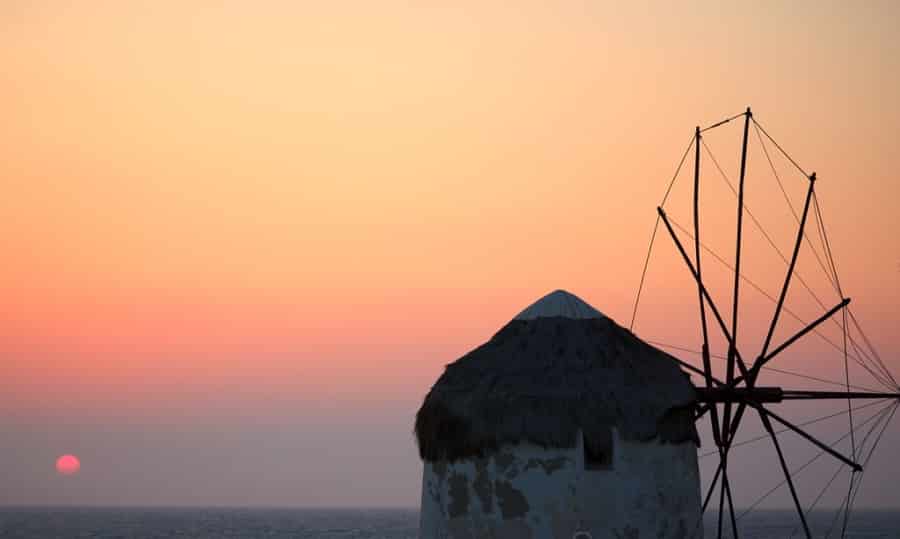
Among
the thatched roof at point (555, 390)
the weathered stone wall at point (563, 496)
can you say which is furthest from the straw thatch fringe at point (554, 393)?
the weathered stone wall at point (563, 496)

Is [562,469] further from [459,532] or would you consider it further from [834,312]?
[834,312]

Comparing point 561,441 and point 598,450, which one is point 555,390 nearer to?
point 561,441

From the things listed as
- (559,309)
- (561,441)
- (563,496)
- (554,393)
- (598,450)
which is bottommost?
(563,496)

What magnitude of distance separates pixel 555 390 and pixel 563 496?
70.4 inches

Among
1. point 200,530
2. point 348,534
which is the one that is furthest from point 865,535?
point 200,530

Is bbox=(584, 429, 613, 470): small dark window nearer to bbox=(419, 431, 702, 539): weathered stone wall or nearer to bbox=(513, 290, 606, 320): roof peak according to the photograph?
bbox=(419, 431, 702, 539): weathered stone wall

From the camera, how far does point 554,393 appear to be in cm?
2469

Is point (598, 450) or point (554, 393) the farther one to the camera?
point (554, 393)

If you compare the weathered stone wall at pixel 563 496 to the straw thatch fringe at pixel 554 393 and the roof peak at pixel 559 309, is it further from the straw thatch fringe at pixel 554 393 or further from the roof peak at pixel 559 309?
the roof peak at pixel 559 309

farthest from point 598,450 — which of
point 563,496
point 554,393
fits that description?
point 554,393

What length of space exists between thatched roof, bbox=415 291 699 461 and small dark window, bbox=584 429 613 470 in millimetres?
40

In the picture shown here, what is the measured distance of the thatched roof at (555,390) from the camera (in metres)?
24.5

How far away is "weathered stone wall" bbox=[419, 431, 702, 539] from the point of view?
24.1m

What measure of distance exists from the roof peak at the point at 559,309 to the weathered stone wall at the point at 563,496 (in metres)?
2.71
